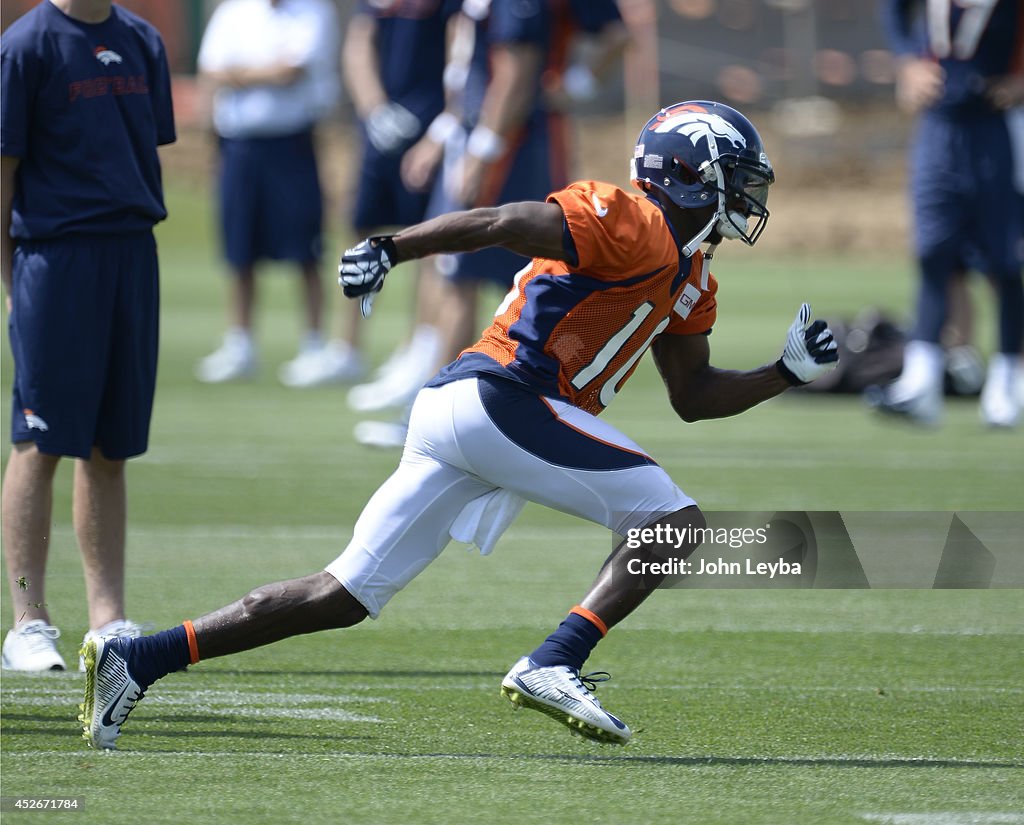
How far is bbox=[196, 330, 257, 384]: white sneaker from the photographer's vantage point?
12875mm

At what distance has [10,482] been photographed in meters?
5.64

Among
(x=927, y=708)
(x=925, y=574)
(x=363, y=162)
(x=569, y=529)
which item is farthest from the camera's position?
(x=363, y=162)

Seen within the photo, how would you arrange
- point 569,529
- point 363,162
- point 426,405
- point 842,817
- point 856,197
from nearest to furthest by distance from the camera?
point 842,817
point 426,405
point 569,529
point 363,162
point 856,197

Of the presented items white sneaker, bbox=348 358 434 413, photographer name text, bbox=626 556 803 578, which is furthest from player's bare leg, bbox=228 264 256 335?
photographer name text, bbox=626 556 803 578

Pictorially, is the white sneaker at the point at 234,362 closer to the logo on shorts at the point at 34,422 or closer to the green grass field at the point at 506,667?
the green grass field at the point at 506,667

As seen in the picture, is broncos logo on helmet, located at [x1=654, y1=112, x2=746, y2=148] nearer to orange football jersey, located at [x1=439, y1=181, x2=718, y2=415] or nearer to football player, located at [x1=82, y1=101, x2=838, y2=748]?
football player, located at [x1=82, y1=101, x2=838, y2=748]

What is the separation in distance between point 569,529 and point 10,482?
3.05 metres

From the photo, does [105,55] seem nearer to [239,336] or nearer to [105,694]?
[105,694]

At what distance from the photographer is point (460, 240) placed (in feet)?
15.2

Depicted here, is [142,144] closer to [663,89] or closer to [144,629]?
[144,629]

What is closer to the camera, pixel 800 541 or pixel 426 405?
pixel 426 405

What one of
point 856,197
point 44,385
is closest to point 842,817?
point 44,385

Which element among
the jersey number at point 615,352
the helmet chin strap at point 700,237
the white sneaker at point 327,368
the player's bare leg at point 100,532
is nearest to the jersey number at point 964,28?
the white sneaker at point 327,368

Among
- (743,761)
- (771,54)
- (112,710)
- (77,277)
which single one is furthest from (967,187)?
(771,54)
